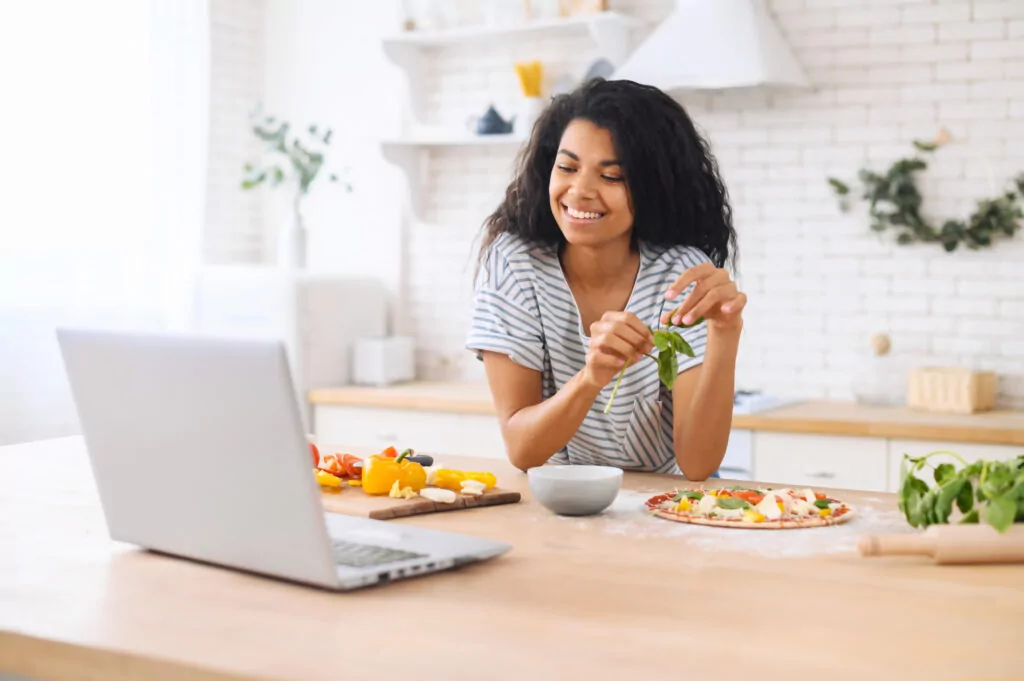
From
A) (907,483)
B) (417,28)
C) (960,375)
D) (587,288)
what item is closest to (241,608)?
(907,483)

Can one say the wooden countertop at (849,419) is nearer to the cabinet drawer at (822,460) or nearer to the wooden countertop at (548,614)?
the cabinet drawer at (822,460)

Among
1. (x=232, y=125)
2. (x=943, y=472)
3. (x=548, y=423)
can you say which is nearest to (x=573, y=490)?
(x=548, y=423)

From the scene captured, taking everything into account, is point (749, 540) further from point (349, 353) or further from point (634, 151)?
point (349, 353)

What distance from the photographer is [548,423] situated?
7.25 ft

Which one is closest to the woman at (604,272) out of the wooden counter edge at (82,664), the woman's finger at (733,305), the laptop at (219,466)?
the woman's finger at (733,305)

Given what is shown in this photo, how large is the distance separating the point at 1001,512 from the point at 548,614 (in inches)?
23.6

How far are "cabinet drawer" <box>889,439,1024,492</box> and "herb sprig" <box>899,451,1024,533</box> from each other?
1842mm

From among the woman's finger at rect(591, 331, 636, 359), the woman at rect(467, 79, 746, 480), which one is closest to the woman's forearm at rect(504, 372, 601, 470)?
the woman at rect(467, 79, 746, 480)

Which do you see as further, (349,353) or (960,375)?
(349,353)

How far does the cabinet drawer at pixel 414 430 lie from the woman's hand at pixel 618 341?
2.09 meters

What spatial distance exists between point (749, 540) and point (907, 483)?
8.7 inches

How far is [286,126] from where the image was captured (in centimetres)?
479

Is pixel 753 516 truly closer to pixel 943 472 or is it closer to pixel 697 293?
pixel 943 472

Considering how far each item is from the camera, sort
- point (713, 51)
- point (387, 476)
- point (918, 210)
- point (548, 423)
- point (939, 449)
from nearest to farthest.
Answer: point (387, 476), point (548, 423), point (939, 449), point (713, 51), point (918, 210)
